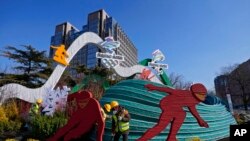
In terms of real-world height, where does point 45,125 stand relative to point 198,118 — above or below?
below

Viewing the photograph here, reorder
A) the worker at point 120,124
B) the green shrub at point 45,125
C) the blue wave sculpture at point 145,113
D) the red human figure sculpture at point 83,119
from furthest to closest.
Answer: the green shrub at point 45,125
the blue wave sculpture at point 145,113
the worker at point 120,124
the red human figure sculpture at point 83,119

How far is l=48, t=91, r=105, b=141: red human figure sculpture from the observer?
902cm

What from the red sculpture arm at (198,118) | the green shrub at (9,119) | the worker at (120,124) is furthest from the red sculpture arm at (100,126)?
the green shrub at (9,119)

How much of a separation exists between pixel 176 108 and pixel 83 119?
3.30m

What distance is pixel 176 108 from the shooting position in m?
9.92

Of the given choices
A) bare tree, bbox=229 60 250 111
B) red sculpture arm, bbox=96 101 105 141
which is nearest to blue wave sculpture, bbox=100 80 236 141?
red sculpture arm, bbox=96 101 105 141

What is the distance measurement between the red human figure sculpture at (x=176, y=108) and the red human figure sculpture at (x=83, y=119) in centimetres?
187

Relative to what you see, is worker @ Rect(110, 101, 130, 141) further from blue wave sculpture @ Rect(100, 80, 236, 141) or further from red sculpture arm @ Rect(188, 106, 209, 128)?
red sculpture arm @ Rect(188, 106, 209, 128)

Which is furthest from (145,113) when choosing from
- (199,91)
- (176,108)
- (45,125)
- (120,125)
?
(45,125)

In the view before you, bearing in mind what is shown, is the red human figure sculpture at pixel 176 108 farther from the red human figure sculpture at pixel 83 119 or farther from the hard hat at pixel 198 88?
the red human figure sculpture at pixel 83 119

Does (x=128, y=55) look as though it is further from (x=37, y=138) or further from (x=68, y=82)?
(x=37, y=138)

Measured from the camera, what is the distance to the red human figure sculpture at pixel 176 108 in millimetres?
9711

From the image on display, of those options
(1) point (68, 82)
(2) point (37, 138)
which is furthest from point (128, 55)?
(2) point (37, 138)

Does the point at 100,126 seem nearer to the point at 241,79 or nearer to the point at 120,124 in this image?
the point at 120,124
